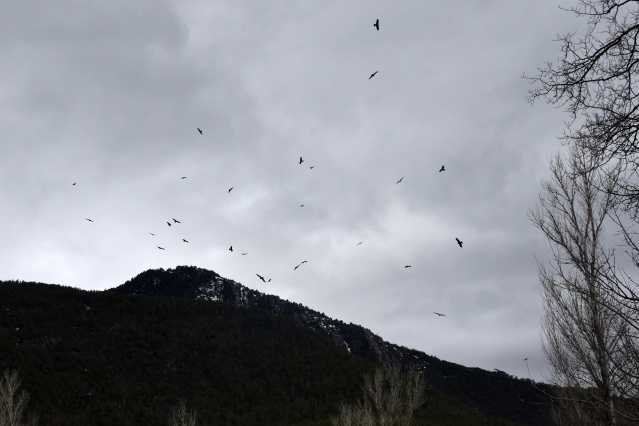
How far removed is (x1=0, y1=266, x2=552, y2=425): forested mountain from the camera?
65625 millimetres

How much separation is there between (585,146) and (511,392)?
151748 mm

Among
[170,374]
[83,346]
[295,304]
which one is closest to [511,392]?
[295,304]

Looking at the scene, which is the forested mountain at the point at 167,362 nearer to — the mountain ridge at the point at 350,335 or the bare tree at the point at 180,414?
the bare tree at the point at 180,414

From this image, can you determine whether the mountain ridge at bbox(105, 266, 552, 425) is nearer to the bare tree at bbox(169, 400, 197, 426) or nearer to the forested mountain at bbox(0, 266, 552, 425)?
the forested mountain at bbox(0, 266, 552, 425)

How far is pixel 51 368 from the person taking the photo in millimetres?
67125

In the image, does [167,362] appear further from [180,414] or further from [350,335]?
[350,335]

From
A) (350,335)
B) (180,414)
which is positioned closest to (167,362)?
(180,414)

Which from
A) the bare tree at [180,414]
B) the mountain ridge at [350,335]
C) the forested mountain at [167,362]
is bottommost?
the bare tree at [180,414]


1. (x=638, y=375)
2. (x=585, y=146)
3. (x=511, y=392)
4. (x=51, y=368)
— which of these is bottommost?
(x=638, y=375)

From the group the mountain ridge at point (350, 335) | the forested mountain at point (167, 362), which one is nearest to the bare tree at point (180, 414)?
the forested mountain at point (167, 362)

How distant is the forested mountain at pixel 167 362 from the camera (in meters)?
65.6

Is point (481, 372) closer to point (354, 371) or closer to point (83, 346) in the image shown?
point (354, 371)

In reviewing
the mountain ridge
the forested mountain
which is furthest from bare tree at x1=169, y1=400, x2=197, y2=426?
the mountain ridge

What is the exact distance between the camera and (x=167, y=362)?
3169 inches
